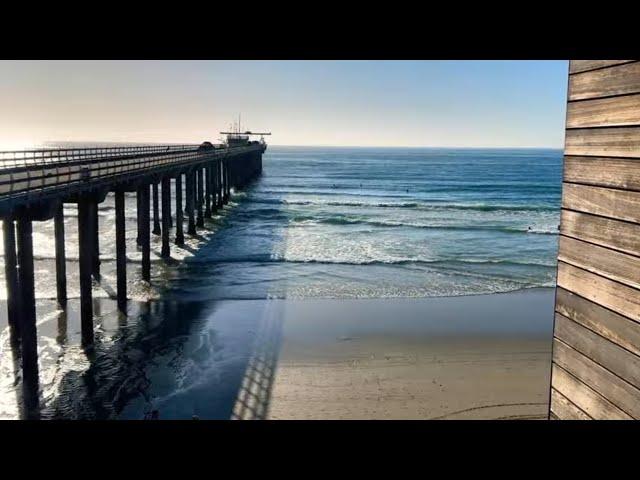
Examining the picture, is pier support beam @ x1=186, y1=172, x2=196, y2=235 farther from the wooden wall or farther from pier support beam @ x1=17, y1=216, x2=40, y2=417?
the wooden wall

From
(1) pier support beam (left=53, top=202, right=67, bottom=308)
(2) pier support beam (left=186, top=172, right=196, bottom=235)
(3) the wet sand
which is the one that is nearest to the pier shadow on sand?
(1) pier support beam (left=53, top=202, right=67, bottom=308)

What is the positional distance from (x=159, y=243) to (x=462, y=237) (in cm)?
1532

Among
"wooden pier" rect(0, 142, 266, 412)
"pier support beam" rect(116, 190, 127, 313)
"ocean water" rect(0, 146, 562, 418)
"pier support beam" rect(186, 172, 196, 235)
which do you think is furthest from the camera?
"pier support beam" rect(186, 172, 196, 235)

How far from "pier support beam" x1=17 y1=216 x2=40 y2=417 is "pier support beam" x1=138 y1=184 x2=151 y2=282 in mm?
8135

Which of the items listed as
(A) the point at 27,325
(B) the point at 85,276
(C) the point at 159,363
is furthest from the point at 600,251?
(B) the point at 85,276

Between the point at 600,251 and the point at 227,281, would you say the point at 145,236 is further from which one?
the point at 600,251

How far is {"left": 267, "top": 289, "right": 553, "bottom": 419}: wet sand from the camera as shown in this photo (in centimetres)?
1031

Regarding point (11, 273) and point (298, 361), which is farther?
point (298, 361)

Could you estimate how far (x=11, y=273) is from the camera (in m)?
11.2

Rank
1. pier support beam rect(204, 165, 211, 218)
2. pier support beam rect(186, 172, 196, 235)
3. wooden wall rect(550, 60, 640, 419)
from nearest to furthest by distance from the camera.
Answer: wooden wall rect(550, 60, 640, 419), pier support beam rect(186, 172, 196, 235), pier support beam rect(204, 165, 211, 218)

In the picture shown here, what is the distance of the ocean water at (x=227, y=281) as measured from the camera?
10.9 meters

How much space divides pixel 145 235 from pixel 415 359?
34.4ft
